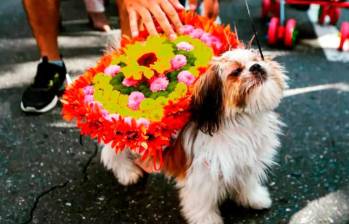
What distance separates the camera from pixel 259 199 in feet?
7.65

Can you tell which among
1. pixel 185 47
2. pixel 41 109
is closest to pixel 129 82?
pixel 185 47

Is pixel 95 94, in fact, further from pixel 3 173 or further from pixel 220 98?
pixel 3 173

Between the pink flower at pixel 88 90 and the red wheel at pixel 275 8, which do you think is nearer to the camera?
the pink flower at pixel 88 90

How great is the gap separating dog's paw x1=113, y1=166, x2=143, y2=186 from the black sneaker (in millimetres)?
862

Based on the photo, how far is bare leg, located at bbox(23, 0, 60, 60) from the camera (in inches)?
124

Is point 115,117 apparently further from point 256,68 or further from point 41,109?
point 41,109

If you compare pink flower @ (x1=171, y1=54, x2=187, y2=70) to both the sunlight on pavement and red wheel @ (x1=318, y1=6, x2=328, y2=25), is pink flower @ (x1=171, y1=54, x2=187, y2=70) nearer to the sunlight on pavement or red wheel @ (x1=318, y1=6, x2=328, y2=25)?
the sunlight on pavement

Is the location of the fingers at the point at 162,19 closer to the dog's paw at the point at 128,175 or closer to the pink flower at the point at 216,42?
the pink flower at the point at 216,42

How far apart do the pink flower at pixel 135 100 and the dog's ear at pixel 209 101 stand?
0.70 ft

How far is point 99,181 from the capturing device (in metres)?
2.61

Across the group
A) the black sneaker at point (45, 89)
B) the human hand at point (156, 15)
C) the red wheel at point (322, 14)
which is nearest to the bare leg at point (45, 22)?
the black sneaker at point (45, 89)

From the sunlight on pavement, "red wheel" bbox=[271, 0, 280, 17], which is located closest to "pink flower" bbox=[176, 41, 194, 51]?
the sunlight on pavement

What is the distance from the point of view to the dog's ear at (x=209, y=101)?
1880 millimetres

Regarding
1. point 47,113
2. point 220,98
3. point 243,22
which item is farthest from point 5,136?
point 243,22
